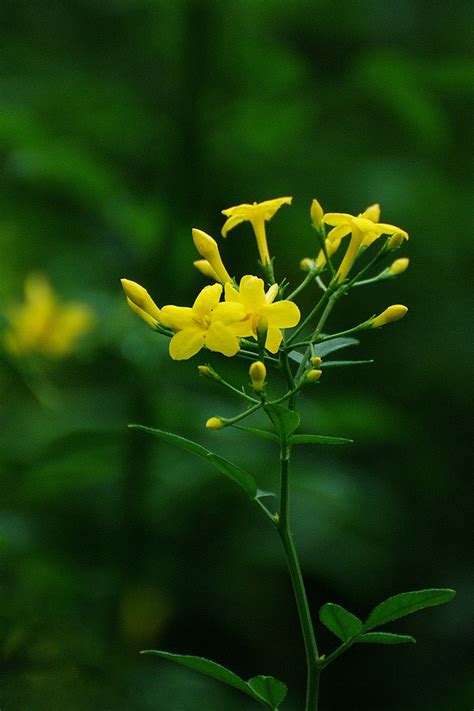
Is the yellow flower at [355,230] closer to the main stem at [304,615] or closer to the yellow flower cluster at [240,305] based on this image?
the yellow flower cluster at [240,305]

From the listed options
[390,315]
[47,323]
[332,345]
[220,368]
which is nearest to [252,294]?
[332,345]

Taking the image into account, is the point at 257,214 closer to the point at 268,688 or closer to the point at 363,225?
the point at 363,225

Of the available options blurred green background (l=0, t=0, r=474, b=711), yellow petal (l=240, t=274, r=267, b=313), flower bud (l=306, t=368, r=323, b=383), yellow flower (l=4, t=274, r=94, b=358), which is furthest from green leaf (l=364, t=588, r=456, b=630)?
yellow flower (l=4, t=274, r=94, b=358)

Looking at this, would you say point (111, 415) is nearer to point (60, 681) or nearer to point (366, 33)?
point (60, 681)

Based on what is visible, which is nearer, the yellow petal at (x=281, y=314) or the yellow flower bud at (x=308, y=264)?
the yellow petal at (x=281, y=314)

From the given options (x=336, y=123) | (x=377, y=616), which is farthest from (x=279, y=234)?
(x=377, y=616)

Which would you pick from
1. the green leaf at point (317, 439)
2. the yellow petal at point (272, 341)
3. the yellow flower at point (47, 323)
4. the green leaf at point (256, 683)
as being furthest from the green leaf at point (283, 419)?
the yellow flower at point (47, 323)
